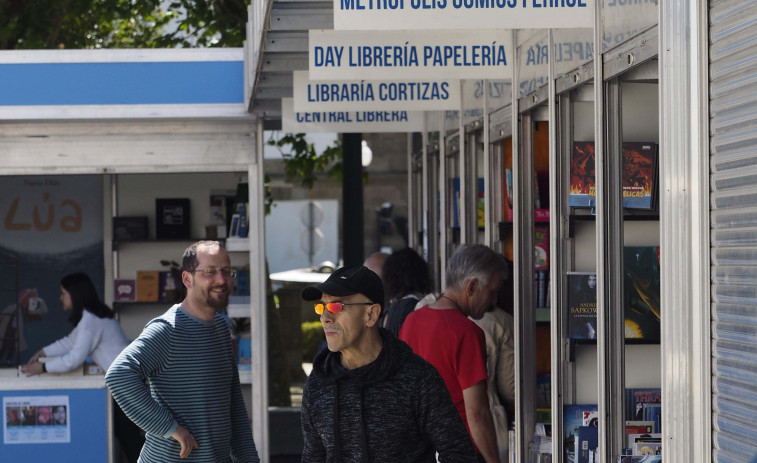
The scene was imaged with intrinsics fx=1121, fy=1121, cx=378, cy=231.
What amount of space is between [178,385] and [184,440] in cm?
23

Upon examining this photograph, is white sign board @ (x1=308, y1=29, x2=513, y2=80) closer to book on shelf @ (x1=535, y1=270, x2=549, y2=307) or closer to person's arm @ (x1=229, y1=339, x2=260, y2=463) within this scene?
book on shelf @ (x1=535, y1=270, x2=549, y2=307)

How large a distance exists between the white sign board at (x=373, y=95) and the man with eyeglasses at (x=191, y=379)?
2416mm

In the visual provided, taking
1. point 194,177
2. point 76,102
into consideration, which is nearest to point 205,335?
point 76,102

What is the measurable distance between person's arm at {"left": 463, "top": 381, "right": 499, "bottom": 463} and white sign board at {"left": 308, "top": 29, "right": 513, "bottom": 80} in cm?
183

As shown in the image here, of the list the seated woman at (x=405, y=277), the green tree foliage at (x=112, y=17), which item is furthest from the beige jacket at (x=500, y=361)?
the green tree foliage at (x=112, y=17)

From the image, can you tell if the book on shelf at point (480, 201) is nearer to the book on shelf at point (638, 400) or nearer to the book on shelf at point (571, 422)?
the book on shelf at point (571, 422)

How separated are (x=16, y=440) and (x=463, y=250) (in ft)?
14.8

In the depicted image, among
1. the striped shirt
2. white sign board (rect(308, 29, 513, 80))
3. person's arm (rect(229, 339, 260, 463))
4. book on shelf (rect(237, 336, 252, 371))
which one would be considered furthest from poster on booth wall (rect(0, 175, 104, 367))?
the striped shirt

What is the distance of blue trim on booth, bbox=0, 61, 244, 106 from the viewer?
8258mm

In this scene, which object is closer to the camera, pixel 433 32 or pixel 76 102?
pixel 433 32

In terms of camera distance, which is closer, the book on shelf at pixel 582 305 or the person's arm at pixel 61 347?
the book on shelf at pixel 582 305

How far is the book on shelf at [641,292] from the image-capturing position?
4.66m

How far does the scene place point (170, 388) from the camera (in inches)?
179

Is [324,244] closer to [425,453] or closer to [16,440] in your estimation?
[16,440]
